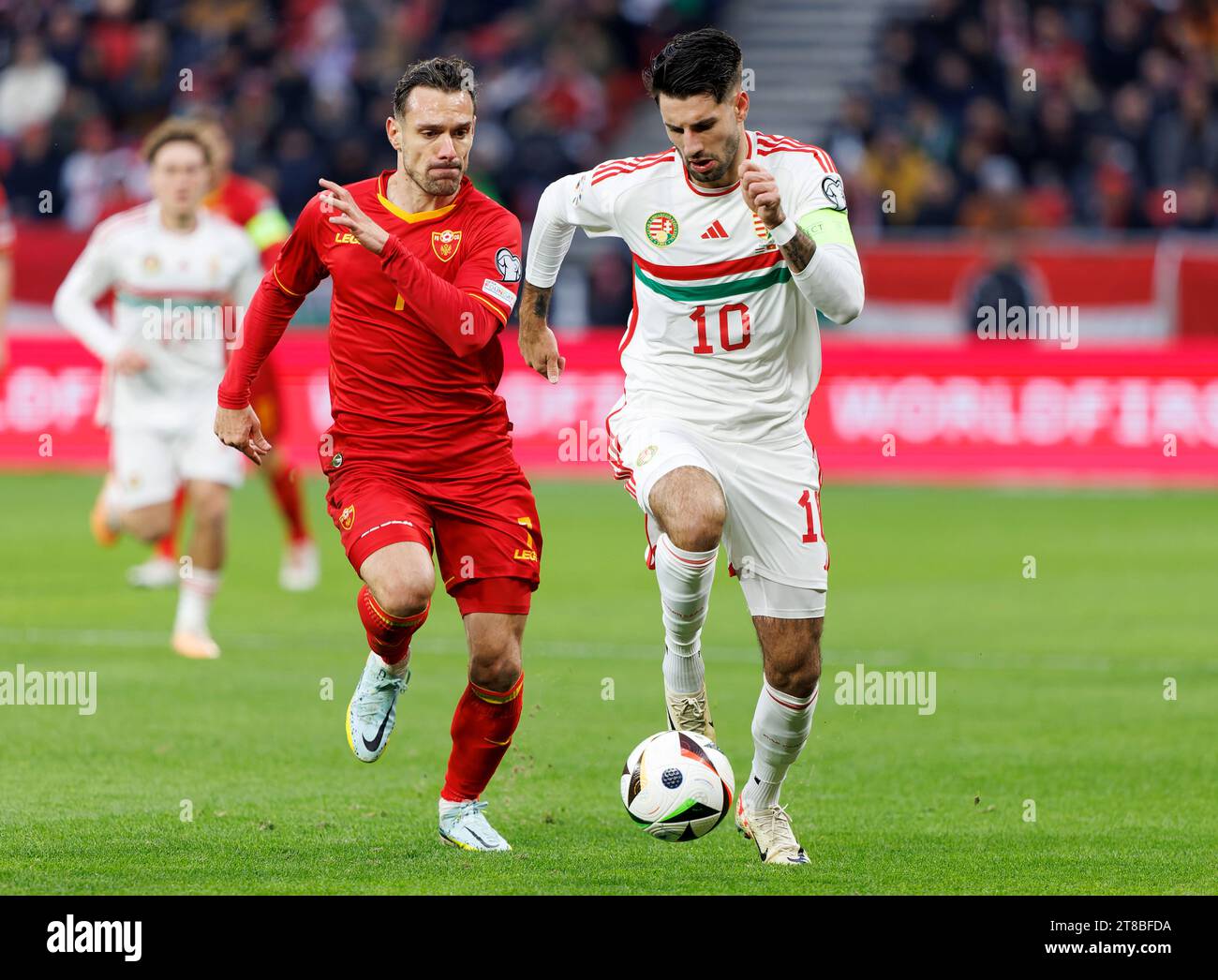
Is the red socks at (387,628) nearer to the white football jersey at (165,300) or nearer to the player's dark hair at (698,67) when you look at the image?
the player's dark hair at (698,67)

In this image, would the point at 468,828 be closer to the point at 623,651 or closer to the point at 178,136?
the point at 623,651

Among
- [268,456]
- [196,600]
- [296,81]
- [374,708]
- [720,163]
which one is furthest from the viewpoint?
[296,81]

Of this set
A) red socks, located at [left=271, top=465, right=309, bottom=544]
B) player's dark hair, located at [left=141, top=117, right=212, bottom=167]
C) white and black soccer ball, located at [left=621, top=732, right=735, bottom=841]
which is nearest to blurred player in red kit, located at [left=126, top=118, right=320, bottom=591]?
red socks, located at [left=271, top=465, right=309, bottom=544]

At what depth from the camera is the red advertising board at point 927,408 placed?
19.0 metres

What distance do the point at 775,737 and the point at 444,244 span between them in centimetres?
193

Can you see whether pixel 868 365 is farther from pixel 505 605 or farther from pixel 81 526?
pixel 505 605

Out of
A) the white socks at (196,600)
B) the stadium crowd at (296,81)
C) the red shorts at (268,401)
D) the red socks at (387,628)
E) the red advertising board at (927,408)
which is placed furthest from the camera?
the stadium crowd at (296,81)

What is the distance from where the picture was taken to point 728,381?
6996 millimetres

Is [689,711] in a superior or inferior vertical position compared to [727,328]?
inferior

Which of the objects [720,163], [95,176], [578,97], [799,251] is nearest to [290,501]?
[720,163]

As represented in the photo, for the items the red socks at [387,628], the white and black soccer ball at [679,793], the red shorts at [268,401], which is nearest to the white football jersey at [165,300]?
the red shorts at [268,401]

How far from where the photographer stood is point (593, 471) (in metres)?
21.2

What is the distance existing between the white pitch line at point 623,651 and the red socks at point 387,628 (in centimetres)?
421

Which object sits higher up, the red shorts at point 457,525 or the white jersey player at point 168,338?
the white jersey player at point 168,338
